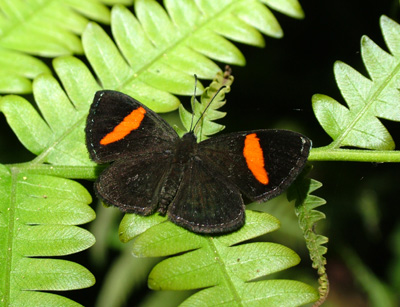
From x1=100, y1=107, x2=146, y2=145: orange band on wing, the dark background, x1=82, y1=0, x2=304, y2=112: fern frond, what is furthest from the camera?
the dark background

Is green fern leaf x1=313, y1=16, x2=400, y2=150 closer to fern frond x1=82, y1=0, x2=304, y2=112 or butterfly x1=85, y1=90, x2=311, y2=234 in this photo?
butterfly x1=85, y1=90, x2=311, y2=234

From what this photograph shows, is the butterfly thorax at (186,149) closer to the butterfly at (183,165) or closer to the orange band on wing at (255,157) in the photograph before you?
the butterfly at (183,165)

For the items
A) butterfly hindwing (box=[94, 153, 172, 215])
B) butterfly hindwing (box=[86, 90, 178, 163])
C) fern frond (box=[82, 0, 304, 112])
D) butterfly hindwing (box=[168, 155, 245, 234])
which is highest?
fern frond (box=[82, 0, 304, 112])

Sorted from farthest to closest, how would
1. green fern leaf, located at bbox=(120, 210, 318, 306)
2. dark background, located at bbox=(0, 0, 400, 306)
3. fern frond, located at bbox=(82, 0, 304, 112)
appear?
dark background, located at bbox=(0, 0, 400, 306), fern frond, located at bbox=(82, 0, 304, 112), green fern leaf, located at bbox=(120, 210, 318, 306)

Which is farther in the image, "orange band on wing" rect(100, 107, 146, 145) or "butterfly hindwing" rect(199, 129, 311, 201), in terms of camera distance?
"orange band on wing" rect(100, 107, 146, 145)

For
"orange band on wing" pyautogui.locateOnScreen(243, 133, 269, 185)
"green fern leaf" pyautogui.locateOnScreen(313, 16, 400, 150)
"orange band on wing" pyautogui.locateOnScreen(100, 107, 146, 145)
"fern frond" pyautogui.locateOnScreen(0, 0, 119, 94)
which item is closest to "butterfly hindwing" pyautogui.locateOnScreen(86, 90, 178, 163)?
"orange band on wing" pyautogui.locateOnScreen(100, 107, 146, 145)

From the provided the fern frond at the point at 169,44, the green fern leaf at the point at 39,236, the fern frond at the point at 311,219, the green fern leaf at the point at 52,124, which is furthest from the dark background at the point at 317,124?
the fern frond at the point at 311,219

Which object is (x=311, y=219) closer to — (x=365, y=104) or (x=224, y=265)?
(x=224, y=265)
